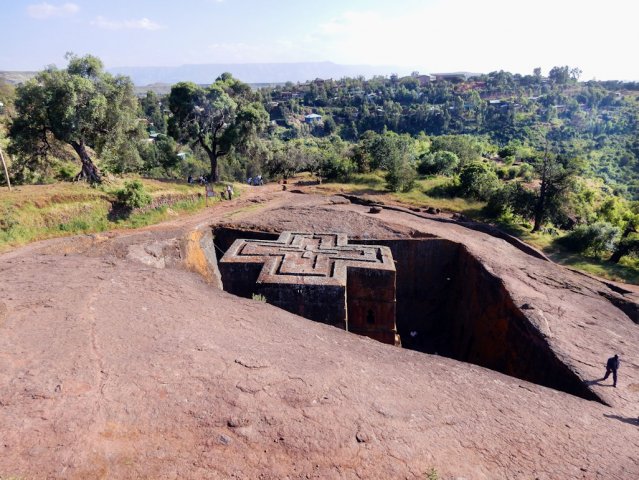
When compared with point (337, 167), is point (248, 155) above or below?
above

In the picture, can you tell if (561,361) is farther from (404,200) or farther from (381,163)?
(381,163)

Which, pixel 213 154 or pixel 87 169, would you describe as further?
pixel 213 154

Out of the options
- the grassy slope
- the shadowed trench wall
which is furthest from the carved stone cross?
the grassy slope

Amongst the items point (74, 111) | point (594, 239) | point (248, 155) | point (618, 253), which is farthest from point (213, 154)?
point (618, 253)

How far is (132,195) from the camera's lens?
58.3ft

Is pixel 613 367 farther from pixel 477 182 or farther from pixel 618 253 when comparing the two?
pixel 477 182

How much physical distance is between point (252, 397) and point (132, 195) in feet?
46.2

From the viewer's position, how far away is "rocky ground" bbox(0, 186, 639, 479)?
543cm

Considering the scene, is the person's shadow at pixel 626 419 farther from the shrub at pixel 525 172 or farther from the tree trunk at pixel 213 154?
the shrub at pixel 525 172

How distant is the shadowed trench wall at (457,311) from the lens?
430 inches

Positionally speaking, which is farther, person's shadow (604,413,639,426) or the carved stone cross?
the carved stone cross

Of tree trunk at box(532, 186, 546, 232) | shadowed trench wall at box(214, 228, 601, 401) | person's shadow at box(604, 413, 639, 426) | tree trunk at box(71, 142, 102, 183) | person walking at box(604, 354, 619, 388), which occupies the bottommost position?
shadowed trench wall at box(214, 228, 601, 401)

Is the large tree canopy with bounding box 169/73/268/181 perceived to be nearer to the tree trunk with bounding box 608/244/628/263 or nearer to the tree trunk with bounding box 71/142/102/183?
the tree trunk with bounding box 71/142/102/183

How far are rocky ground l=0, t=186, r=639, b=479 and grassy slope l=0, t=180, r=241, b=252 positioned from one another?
4.23 meters
